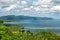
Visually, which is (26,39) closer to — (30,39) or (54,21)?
(30,39)

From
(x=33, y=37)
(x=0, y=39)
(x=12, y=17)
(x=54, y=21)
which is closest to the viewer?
(x=0, y=39)

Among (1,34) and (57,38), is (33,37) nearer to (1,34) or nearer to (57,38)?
(57,38)

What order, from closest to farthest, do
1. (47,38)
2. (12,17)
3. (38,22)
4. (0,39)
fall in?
1. (0,39)
2. (47,38)
3. (12,17)
4. (38,22)

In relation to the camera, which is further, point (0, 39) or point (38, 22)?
point (38, 22)

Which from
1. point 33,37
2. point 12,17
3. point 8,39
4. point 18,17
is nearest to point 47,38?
point 33,37

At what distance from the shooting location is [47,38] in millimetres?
12516

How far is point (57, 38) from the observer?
13203mm

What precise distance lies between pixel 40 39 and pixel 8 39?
91.0 inches

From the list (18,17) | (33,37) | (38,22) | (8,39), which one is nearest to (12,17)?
(18,17)

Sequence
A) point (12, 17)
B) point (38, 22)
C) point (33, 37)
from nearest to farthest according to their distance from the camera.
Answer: point (33, 37) < point (12, 17) < point (38, 22)

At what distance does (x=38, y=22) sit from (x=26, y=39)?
1884 centimetres

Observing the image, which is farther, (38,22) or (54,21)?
(38,22)

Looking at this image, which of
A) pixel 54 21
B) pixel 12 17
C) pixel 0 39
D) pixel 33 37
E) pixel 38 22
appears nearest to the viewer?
pixel 0 39

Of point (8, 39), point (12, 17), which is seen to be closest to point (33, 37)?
point (8, 39)
